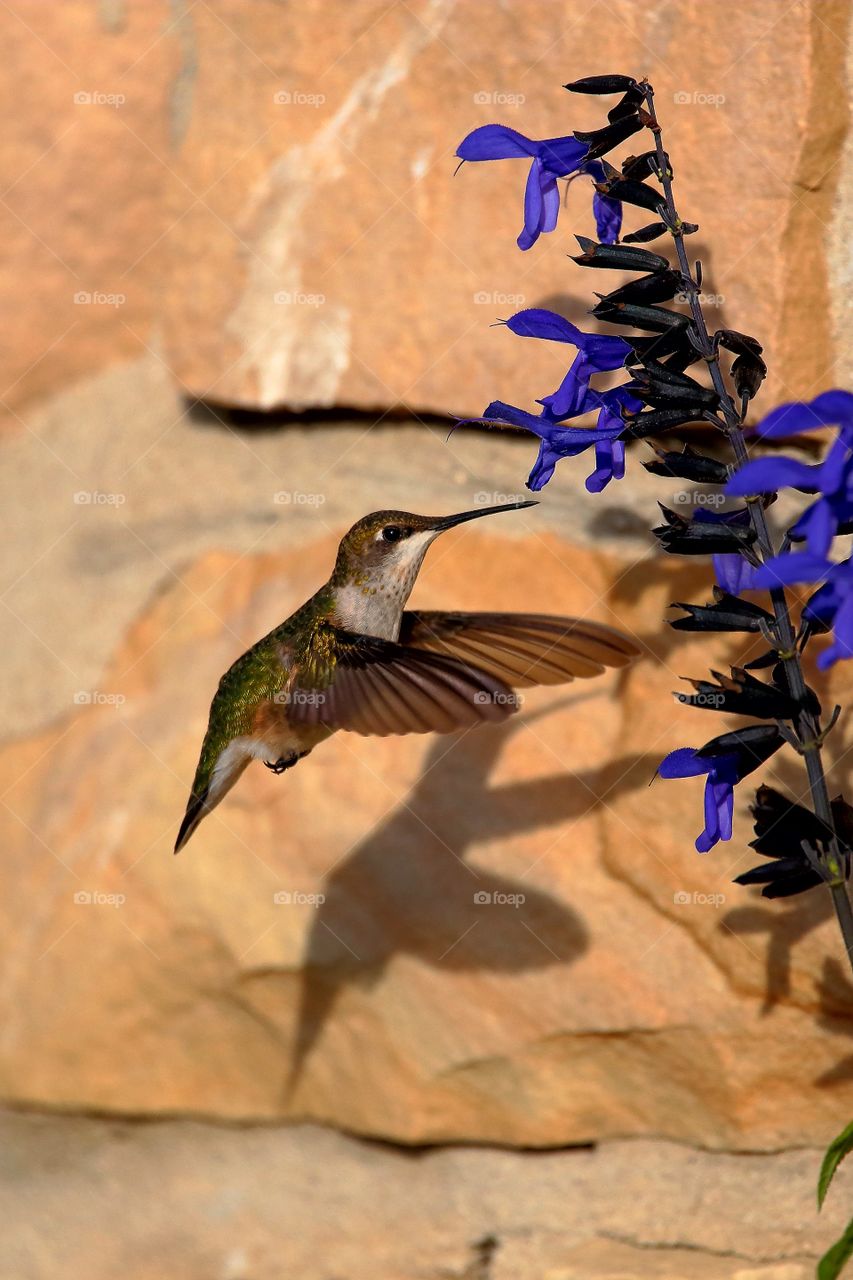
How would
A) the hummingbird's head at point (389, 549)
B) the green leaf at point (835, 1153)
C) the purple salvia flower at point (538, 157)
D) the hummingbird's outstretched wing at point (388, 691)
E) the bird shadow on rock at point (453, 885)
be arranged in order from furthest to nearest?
the bird shadow on rock at point (453, 885) → the hummingbird's head at point (389, 549) → the hummingbird's outstretched wing at point (388, 691) → the purple salvia flower at point (538, 157) → the green leaf at point (835, 1153)

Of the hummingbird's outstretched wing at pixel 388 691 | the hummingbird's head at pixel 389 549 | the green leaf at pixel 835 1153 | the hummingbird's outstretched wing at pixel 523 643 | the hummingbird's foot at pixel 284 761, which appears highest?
the hummingbird's head at pixel 389 549

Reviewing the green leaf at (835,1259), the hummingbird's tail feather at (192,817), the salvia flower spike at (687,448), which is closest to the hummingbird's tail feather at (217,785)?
the hummingbird's tail feather at (192,817)

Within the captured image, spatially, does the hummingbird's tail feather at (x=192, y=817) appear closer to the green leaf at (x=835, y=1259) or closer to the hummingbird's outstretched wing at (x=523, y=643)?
the hummingbird's outstretched wing at (x=523, y=643)

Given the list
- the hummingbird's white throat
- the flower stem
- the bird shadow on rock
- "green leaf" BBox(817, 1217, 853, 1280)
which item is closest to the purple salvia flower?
the flower stem

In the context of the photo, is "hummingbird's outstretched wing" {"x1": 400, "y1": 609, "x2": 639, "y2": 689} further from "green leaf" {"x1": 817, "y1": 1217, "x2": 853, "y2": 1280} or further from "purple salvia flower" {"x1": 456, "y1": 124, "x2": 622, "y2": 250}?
"green leaf" {"x1": 817, "y1": 1217, "x2": 853, "y2": 1280}

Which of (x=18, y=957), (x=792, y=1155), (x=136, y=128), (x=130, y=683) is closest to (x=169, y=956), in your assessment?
(x=18, y=957)

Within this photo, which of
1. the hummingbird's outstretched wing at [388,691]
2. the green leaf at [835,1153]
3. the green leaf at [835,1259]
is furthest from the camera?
the hummingbird's outstretched wing at [388,691]

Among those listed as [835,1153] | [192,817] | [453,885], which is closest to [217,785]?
[192,817]
